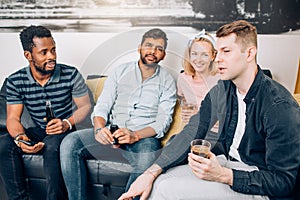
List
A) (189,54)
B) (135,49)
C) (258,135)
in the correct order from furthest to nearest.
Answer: (135,49)
(189,54)
(258,135)

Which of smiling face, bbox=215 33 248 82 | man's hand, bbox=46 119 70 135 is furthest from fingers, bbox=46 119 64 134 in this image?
smiling face, bbox=215 33 248 82

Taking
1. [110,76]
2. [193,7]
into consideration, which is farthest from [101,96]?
[193,7]

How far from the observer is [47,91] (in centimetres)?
202

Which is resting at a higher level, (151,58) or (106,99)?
(151,58)

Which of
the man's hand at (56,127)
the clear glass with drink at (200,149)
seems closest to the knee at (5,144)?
the man's hand at (56,127)

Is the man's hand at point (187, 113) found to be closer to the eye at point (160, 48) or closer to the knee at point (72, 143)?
the eye at point (160, 48)

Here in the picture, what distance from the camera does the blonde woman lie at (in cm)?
198

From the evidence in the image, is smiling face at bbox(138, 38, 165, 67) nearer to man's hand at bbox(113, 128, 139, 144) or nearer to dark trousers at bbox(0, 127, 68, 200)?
man's hand at bbox(113, 128, 139, 144)

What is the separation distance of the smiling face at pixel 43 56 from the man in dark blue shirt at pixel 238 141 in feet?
3.07

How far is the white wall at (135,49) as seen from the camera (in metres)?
2.29

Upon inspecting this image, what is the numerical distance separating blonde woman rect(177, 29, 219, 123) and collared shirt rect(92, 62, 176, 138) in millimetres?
80

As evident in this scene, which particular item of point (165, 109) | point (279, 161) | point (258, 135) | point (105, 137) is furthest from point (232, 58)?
point (105, 137)

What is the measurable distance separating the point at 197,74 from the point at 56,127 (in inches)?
35.6

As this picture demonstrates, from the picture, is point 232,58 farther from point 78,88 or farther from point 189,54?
point 78,88
